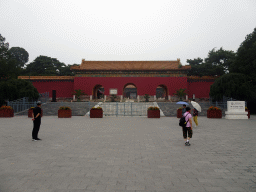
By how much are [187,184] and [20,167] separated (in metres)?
2.89

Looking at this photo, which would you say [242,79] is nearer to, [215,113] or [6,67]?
[215,113]

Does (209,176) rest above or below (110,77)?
below

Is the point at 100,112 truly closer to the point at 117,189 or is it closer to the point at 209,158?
the point at 209,158

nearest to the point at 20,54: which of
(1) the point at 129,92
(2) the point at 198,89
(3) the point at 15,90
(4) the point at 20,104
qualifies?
(1) the point at 129,92

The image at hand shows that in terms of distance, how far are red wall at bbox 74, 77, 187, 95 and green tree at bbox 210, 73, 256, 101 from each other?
401 inches

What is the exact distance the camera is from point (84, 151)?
4.45 meters

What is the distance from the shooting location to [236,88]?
51.0 feet

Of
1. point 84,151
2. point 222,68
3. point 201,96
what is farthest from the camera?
point 201,96

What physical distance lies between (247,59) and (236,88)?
2995 mm

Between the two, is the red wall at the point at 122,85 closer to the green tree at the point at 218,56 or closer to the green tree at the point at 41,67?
the green tree at the point at 218,56

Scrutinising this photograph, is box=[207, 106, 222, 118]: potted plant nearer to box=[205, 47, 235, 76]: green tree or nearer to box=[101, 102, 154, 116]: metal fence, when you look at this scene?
box=[101, 102, 154, 116]: metal fence

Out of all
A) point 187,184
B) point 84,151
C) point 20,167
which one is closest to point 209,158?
point 187,184

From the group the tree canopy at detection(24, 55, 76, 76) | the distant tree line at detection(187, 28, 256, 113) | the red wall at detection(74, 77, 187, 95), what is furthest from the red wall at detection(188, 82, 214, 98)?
the tree canopy at detection(24, 55, 76, 76)

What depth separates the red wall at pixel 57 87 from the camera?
27031mm
